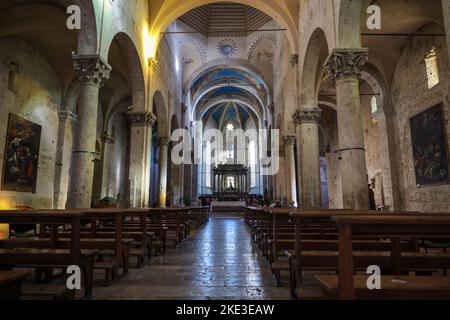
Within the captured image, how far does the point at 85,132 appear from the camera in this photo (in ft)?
24.3

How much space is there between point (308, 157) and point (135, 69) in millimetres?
7662

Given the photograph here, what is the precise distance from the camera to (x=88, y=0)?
755 cm

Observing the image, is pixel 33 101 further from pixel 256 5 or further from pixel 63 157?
pixel 256 5

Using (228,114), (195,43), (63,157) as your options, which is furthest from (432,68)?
(228,114)

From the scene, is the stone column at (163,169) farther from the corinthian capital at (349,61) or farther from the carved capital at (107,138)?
the corinthian capital at (349,61)

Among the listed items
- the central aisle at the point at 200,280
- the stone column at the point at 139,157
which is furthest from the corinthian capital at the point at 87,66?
the central aisle at the point at 200,280

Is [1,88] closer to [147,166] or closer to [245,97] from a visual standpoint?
[147,166]

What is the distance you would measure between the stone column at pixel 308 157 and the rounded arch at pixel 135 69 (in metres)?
6.37

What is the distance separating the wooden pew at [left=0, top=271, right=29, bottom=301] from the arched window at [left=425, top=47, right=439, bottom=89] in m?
12.3

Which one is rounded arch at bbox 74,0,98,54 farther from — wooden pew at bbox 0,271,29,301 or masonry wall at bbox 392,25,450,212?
masonry wall at bbox 392,25,450,212

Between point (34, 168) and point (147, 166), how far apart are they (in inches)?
166

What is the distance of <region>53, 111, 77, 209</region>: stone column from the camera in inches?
502
